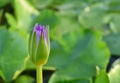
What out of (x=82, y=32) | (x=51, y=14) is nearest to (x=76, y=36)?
(x=82, y=32)

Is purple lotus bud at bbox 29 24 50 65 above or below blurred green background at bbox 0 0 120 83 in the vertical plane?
above

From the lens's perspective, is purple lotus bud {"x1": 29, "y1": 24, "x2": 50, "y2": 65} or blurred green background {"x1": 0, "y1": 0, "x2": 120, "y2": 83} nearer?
purple lotus bud {"x1": 29, "y1": 24, "x2": 50, "y2": 65}

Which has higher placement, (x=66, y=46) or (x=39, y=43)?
(x=39, y=43)

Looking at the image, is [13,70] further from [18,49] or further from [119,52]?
[119,52]

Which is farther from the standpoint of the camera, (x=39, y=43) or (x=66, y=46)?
(x=66, y=46)
